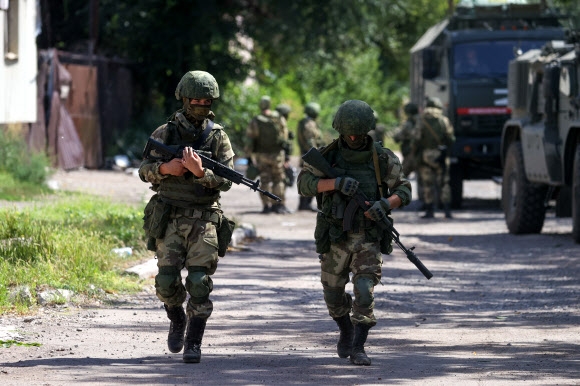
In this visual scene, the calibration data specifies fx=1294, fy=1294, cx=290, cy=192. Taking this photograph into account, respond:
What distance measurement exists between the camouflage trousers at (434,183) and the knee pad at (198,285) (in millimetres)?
11910

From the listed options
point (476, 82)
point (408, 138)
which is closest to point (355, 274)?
point (408, 138)

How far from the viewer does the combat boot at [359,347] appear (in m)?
7.29

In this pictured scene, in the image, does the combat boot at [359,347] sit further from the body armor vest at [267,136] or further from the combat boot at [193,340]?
the body armor vest at [267,136]

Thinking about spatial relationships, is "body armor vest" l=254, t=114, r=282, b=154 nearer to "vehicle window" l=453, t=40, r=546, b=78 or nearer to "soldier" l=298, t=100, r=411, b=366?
"vehicle window" l=453, t=40, r=546, b=78

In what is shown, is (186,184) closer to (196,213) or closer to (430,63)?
(196,213)

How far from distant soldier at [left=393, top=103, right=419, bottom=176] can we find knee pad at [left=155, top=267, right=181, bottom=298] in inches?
480

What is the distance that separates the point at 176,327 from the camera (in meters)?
7.60

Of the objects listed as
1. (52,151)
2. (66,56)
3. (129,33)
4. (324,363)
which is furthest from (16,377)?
(129,33)

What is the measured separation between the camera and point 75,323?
28.8 ft

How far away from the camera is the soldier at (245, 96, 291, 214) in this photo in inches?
749

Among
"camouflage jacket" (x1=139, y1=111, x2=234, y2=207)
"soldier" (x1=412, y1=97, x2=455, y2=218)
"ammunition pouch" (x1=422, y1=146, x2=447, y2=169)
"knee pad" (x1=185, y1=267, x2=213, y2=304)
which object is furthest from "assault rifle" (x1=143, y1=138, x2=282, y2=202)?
"ammunition pouch" (x1=422, y1=146, x2=447, y2=169)

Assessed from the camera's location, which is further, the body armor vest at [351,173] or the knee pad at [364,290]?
the body armor vest at [351,173]

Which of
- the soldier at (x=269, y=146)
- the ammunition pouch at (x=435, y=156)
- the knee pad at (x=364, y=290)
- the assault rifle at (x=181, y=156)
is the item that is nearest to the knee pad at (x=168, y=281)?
the assault rifle at (x=181, y=156)

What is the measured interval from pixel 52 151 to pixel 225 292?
42.7 ft
